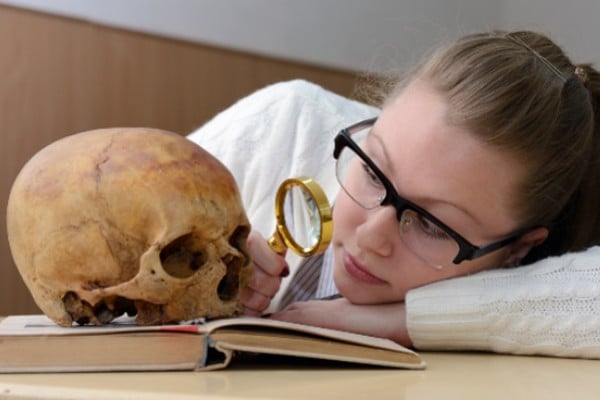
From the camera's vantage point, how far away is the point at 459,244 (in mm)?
1047

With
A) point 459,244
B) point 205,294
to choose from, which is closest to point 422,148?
point 459,244

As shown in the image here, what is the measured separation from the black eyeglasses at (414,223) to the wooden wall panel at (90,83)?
1474 mm

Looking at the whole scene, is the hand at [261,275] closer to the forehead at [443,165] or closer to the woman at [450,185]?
the woman at [450,185]

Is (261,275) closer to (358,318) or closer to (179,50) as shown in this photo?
(358,318)

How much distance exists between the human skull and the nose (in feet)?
0.80

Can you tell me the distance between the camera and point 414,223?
1039 mm

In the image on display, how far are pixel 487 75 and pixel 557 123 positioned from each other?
0.40 feet

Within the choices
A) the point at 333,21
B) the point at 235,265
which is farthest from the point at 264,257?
the point at 333,21

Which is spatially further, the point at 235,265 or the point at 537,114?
the point at 537,114

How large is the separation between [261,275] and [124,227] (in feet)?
0.96

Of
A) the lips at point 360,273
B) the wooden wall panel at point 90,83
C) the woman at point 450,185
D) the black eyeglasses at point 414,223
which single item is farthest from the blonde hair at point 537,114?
the wooden wall panel at point 90,83

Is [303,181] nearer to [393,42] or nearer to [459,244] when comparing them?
[459,244]

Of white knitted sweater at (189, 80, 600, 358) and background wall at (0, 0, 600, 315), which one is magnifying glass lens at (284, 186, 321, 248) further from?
background wall at (0, 0, 600, 315)

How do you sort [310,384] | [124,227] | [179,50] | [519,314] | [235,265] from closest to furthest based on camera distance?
1. [310,384]
2. [124,227]
3. [235,265]
4. [519,314]
5. [179,50]
